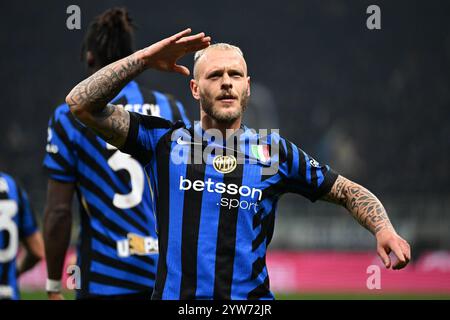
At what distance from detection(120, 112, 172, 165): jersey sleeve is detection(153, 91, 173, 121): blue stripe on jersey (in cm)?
138

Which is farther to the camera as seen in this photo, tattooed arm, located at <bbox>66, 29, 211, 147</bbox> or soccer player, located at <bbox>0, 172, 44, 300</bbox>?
soccer player, located at <bbox>0, 172, 44, 300</bbox>

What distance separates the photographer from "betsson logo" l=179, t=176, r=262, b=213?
142 inches

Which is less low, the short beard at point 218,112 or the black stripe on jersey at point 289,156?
the short beard at point 218,112

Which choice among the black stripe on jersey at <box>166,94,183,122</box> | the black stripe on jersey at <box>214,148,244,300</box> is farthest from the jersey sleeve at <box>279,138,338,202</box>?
the black stripe on jersey at <box>166,94,183,122</box>

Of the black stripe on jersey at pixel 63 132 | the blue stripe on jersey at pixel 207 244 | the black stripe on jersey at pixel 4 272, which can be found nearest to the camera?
the blue stripe on jersey at pixel 207 244

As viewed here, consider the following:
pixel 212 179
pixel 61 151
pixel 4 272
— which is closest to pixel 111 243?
pixel 61 151

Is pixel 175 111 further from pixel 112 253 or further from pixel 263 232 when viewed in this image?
pixel 263 232

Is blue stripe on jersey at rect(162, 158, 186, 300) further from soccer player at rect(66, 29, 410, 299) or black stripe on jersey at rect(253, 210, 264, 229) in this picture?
black stripe on jersey at rect(253, 210, 264, 229)

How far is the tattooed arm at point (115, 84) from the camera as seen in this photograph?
11.8ft

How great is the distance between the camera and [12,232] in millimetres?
5797

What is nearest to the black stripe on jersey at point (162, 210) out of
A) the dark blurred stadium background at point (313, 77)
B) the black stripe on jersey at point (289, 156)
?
the black stripe on jersey at point (289, 156)

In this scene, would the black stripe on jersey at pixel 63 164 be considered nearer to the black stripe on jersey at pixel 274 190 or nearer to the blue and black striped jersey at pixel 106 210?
the blue and black striped jersey at pixel 106 210
